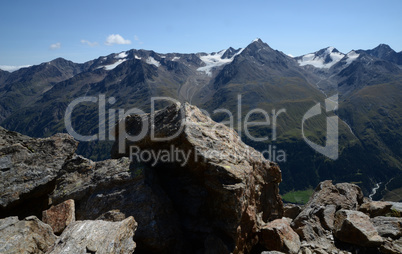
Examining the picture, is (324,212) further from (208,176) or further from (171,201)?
(171,201)

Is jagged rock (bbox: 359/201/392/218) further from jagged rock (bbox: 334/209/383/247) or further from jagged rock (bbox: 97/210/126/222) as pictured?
jagged rock (bbox: 97/210/126/222)

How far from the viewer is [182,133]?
1320 centimetres

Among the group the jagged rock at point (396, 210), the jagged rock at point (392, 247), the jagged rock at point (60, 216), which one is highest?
the jagged rock at point (60, 216)

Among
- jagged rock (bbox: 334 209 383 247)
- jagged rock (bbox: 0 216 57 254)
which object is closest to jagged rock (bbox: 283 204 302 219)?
jagged rock (bbox: 334 209 383 247)

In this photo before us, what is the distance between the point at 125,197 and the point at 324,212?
39.6 ft

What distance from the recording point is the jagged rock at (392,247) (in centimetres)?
1157

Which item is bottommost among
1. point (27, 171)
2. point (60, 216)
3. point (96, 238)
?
point (60, 216)

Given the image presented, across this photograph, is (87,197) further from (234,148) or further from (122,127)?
(234,148)

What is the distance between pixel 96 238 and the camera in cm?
884

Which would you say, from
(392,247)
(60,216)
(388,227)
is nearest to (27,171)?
(60,216)

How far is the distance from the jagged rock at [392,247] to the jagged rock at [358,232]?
0.86 feet

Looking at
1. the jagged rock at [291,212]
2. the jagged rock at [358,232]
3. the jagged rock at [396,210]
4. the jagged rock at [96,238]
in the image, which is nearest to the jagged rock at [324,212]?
the jagged rock at [358,232]

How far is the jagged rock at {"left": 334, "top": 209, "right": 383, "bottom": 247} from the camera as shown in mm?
12117

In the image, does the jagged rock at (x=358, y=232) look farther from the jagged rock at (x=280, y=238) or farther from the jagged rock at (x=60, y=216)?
the jagged rock at (x=60, y=216)
